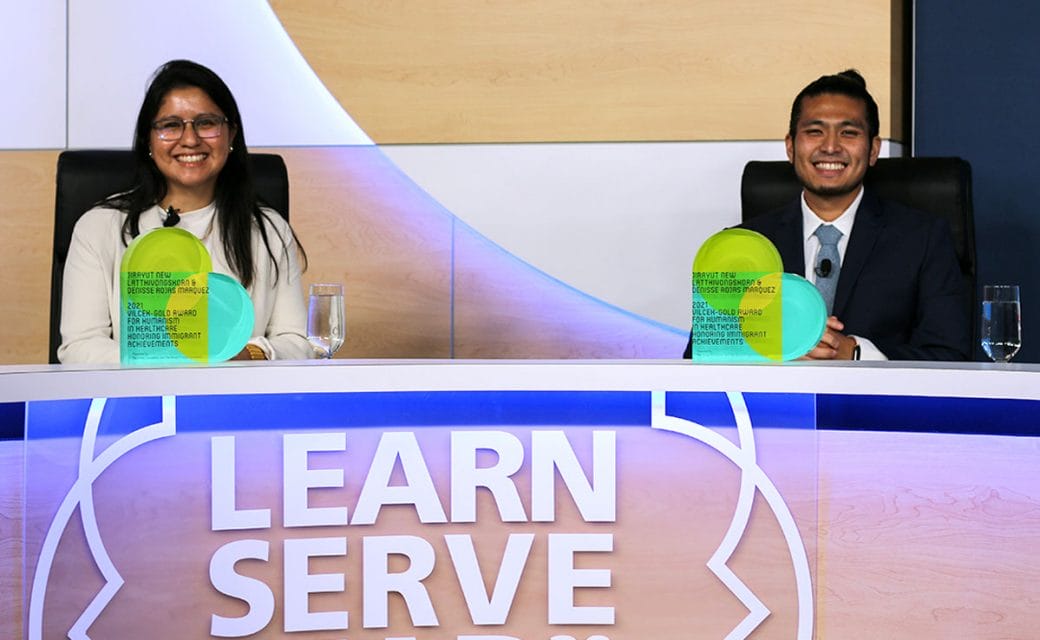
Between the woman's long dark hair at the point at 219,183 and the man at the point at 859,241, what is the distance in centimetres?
113

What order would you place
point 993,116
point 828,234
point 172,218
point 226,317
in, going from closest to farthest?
point 226,317 → point 172,218 → point 828,234 → point 993,116

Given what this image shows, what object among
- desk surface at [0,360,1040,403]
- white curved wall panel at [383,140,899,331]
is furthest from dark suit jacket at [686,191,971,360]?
desk surface at [0,360,1040,403]

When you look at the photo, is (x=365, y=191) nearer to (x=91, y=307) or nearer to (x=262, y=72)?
(x=262, y=72)

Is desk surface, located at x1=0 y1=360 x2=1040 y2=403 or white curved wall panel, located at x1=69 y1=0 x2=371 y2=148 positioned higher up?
white curved wall panel, located at x1=69 y1=0 x2=371 y2=148

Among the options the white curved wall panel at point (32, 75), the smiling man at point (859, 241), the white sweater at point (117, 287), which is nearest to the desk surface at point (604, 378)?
the white sweater at point (117, 287)

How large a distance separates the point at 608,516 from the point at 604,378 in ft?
0.68

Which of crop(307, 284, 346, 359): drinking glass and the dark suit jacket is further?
the dark suit jacket

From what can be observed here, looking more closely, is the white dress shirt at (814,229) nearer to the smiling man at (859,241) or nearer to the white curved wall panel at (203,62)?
the smiling man at (859,241)

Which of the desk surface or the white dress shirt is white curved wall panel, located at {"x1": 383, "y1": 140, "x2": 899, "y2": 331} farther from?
the desk surface

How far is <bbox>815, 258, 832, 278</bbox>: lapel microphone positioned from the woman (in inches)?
45.9

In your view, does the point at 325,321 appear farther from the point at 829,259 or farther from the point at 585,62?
the point at 585,62

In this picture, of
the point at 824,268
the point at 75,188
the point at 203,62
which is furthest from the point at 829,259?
the point at 203,62

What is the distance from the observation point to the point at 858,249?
2.84m

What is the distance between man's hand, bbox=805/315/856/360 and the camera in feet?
7.09
